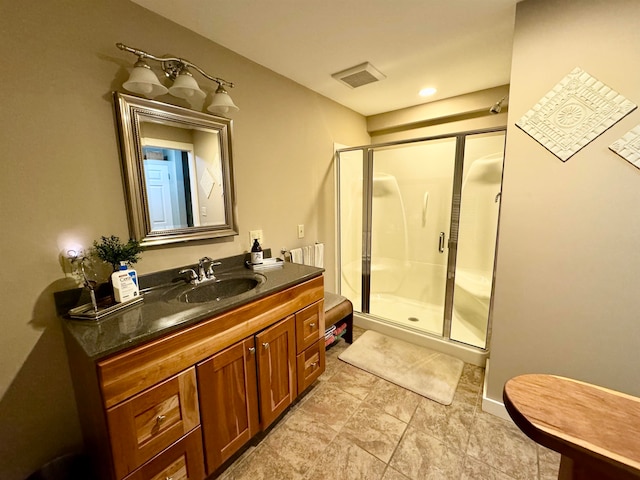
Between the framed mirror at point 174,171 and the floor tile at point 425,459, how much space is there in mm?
1614

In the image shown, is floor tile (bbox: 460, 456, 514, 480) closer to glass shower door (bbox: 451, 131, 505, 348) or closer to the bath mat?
the bath mat

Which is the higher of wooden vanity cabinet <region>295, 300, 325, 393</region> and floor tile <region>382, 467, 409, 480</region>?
wooden vanity cabinet <region>295, 300, 325, 393</region>

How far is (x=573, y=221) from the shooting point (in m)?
1.33

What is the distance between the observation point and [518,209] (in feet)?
4.75

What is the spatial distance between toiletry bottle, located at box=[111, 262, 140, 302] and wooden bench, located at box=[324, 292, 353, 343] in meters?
1.30

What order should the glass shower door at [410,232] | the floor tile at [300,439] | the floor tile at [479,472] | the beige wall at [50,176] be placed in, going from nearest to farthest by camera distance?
the beige wall at [50,176] < the floor tile at [479,472] < the floor tile at [300,439] < the glass shower door at [410,232]

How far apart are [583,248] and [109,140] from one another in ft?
7.89

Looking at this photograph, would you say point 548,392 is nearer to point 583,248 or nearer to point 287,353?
point 583,248

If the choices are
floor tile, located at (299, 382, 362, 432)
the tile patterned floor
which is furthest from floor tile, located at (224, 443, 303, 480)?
floor tile, located at (299, 382, 362, 432)

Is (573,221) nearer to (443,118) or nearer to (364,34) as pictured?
(364,34)

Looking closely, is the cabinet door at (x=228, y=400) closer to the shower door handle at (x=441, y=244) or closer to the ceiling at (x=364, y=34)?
the ceiling at (x=364, y=34)

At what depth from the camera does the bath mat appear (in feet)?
6.08

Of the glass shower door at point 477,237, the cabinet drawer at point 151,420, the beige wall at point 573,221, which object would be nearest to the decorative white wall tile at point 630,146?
the beige wall at point 573,221

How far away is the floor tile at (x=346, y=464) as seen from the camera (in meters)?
1.27
